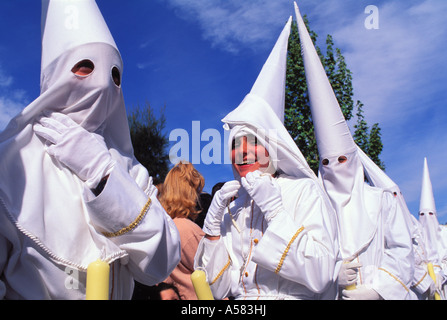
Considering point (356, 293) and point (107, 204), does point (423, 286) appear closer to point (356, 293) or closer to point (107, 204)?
point (356, 293)

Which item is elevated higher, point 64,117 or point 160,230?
point 64,117

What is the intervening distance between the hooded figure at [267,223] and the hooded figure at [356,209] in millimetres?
868

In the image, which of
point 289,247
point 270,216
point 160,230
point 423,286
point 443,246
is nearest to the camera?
A: point 160,230

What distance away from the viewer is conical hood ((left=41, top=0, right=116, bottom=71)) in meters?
2.33

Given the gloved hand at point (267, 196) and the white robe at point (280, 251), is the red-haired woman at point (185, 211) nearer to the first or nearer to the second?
the white robe at point (280, 251)

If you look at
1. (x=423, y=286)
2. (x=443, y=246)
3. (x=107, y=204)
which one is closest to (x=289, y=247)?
(x=107, y=204)

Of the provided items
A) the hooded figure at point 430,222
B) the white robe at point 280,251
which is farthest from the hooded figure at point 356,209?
→ the hooded figure at point 430,222

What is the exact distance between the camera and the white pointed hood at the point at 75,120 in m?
1.89

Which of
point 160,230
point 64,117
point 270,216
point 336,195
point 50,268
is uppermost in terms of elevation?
point 336,195

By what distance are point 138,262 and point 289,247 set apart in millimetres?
985

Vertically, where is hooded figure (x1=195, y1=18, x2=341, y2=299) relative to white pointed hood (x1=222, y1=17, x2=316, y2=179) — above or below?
below

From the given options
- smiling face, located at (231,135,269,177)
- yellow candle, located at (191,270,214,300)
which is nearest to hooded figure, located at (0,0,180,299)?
yellow candle, located at (191,270,214,300)

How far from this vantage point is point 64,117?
2.15 meters

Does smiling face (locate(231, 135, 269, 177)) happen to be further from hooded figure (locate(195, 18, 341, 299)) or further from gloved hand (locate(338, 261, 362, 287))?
gloved hand (locate(338, 261, 362, 287))
